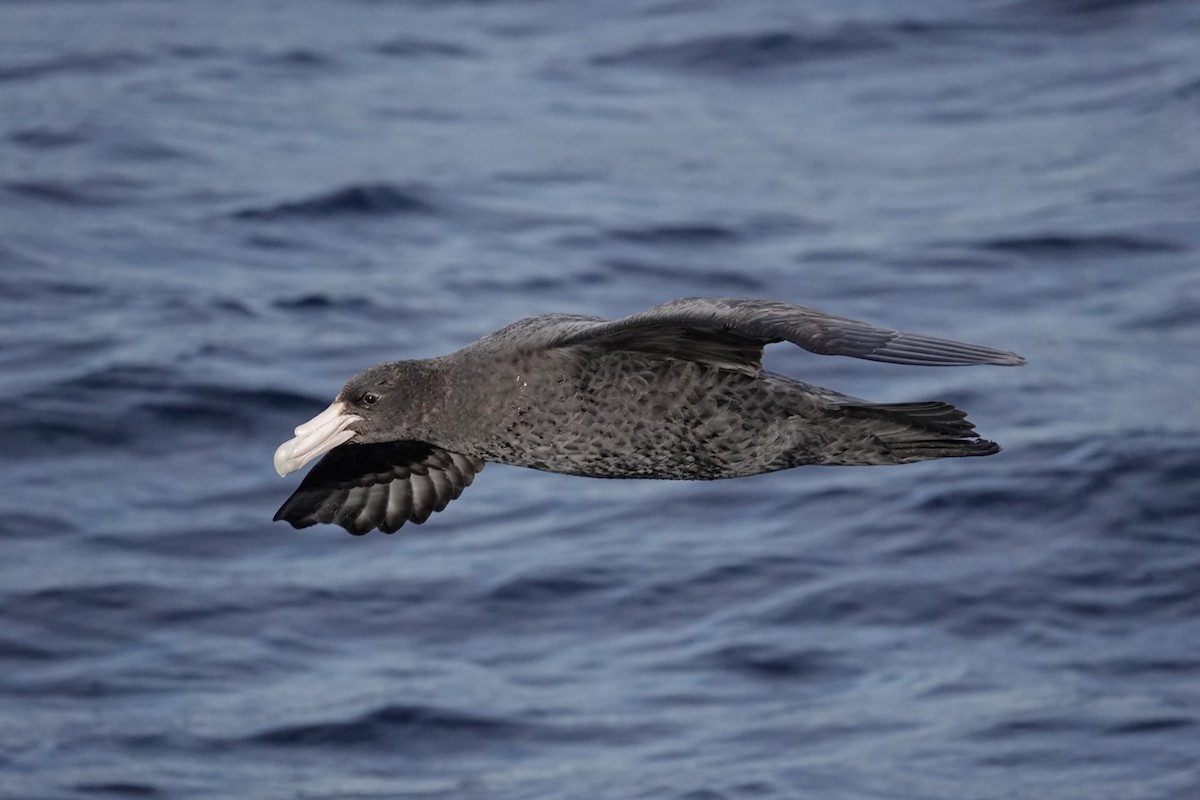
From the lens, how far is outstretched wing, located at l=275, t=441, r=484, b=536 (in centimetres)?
966

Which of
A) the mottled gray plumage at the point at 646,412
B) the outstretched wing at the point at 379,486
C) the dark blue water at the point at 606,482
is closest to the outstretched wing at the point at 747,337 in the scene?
the mottled gray plumage at the point at 646,412

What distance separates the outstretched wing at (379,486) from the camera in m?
9.66

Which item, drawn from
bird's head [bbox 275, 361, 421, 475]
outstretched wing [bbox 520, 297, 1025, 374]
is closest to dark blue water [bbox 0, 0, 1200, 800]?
bird's head [bbox 275, 361, 421, 475]

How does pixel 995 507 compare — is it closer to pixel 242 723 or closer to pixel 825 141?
pixel 242 723

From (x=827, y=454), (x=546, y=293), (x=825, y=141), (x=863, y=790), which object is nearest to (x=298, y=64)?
(x=825, y=141)

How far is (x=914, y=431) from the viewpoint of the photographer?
806 centimetres

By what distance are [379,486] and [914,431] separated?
2.83 metres

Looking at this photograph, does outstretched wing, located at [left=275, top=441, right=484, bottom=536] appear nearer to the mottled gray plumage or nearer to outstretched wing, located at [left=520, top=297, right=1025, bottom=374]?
the mottled gray plumage

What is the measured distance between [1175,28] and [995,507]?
518 inches

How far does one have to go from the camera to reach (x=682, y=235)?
70.7ft

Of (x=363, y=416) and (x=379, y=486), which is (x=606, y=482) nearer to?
(x=379, y=486)

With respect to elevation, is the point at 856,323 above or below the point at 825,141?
below

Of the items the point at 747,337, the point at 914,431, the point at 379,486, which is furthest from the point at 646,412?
the point at 379,486

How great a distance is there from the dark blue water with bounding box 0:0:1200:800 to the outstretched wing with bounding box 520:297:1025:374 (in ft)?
19.1
